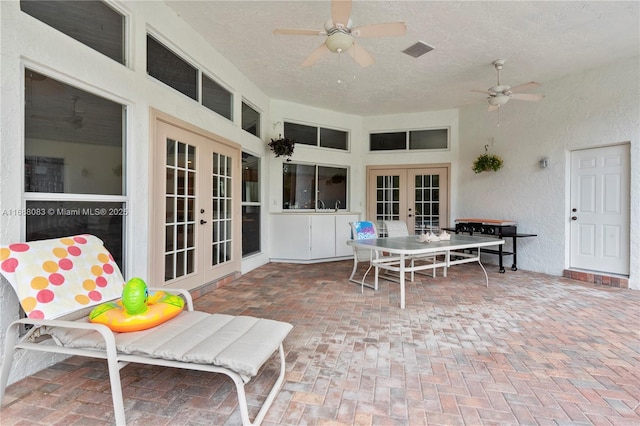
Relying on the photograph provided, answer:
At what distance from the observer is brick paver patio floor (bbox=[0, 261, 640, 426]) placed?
5.37ft

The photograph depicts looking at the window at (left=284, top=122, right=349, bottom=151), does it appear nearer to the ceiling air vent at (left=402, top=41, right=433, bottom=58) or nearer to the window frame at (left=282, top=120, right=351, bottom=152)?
the window frame at (left=282, top=120, right=351, bottom=152)

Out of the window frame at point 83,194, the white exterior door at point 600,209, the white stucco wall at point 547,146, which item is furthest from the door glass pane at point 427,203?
the window frame at point 83,194

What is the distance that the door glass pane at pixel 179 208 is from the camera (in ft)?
11.0

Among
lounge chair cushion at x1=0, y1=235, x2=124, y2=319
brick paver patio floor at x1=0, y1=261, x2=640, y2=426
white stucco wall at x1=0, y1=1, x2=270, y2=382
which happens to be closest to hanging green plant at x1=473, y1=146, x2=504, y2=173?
brick paver patio floor at x1=0, y1=261, x2=640, y2=426

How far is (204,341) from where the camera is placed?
1.66 meters

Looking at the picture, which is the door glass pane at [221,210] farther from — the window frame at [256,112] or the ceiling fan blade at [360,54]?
the ceiling fan blade at [360,54]

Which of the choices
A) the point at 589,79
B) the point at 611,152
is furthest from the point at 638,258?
the point at 589,79

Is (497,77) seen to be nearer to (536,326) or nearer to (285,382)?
(536,326)

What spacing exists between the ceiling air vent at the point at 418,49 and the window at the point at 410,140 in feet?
9.07

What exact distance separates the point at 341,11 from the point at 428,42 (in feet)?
6.31

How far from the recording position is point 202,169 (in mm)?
3883

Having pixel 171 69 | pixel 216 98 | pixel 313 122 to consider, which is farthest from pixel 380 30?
pixel 313 122

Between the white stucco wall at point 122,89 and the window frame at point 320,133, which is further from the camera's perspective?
the window frame at point 320,133

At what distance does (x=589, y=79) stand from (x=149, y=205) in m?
6.32
